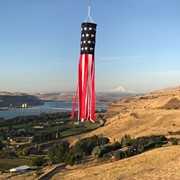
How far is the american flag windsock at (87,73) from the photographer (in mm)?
21125

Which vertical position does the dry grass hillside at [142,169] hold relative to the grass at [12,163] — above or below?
above

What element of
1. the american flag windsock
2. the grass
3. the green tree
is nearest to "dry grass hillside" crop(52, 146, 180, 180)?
the green tree

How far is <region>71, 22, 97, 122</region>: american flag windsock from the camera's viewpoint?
2112 cm

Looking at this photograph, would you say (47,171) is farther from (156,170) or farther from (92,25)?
(92,25)

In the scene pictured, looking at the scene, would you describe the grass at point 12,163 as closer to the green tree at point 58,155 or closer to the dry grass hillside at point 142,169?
the green tree at point 58,155

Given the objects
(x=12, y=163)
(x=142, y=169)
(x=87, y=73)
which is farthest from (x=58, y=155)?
(x=87, y=73)

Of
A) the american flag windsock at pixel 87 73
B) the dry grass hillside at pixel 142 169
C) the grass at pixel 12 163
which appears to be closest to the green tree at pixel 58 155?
the grass at pixel 12 163

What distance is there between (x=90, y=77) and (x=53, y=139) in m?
70.7

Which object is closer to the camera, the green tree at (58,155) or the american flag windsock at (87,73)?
the american flag windsock at (87,73)

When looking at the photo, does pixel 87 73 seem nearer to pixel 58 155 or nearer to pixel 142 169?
pixel 142 169

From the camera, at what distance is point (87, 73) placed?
21531mm

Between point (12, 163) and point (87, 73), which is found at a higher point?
point (87, 73)

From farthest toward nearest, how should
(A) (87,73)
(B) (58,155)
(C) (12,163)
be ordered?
(C) (12,163) < (B) (58,155) < (A) (87,73)

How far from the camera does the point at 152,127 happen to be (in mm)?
82625
